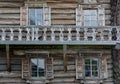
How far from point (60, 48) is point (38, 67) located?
1.45 meters

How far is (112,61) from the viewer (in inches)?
584

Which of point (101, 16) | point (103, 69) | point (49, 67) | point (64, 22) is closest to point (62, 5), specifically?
point (64, 22)

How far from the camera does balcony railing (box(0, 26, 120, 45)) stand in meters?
13.3

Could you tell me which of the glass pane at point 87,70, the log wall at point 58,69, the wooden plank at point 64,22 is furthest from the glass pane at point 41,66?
the glass pane at point 87,70

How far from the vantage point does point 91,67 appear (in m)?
14.8

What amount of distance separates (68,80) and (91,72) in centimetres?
123

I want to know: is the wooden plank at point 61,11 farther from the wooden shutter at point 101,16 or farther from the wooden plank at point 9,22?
the wooden plank at point 9,22

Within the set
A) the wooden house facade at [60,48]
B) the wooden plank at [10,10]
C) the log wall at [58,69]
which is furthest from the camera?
the wooden plank at [10,10]

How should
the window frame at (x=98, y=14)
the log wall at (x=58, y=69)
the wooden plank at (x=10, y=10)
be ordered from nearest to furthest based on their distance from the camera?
the log wall at (x=58, y=69)
the wooden plank at (x=10, y=10)
the window frame at (x=98, y=14)

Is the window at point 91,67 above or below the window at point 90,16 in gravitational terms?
below

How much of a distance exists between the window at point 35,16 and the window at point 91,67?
3085 mm

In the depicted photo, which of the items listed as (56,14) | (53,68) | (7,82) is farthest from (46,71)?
(56,14)

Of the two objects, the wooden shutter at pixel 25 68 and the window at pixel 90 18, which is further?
the window at pixel 90 18

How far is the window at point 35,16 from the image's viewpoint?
1473 cm
